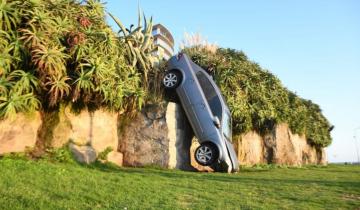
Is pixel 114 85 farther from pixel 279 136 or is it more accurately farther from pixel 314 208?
pixel 279 136

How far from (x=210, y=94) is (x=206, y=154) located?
216cm

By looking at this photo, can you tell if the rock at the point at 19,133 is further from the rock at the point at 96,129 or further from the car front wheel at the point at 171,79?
Result: the car front wheel at the point at 171,79

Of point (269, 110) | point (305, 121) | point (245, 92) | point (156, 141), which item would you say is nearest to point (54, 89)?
point (156, 141)

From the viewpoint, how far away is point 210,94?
39.9ft

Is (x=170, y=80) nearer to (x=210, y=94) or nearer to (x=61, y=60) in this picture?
(x=210, y=94)

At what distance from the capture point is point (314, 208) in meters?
5.95

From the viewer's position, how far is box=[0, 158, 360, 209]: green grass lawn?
5.29m

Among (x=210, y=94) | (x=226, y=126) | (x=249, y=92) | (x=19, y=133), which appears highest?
(x=249, y=92)

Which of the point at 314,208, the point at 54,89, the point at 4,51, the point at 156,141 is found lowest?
the point at 314,208

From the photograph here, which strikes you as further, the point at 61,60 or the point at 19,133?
the point at 61,60

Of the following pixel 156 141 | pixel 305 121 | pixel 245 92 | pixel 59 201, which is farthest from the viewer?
pixel 305 121

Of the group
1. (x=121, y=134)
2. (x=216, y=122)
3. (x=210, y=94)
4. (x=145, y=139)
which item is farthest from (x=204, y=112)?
(x=121, y=134)

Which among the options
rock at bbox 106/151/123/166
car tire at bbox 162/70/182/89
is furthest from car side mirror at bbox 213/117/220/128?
rock at bbox 106/151/123/166

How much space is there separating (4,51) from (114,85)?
2.83m
